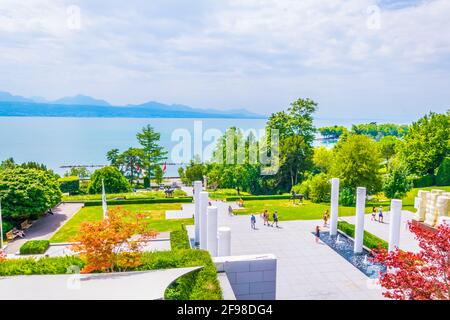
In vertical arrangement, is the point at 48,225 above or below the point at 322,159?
below

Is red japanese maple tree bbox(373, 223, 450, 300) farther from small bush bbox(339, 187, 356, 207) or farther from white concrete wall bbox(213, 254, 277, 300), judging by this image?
small bush bbox(339, 187, 356, 207)

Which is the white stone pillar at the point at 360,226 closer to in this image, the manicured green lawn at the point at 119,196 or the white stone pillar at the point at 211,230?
the white stone pillar at the point at 211,230

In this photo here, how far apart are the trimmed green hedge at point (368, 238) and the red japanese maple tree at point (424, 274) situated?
870cm

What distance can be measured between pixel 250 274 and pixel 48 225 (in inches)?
713

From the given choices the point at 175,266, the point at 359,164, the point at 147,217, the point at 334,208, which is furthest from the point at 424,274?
the point at 359,164

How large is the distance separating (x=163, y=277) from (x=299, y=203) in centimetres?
2369

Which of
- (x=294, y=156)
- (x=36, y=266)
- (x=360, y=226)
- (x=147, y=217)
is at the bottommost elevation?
(x=147, y=217)

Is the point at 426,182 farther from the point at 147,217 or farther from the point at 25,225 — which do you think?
the point at 25,225

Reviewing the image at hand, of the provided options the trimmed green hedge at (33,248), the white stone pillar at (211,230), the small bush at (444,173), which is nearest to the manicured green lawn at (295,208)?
the small bush at (444,173)

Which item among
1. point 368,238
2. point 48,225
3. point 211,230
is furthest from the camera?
point 48,225

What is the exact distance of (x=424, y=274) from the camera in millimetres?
8570
